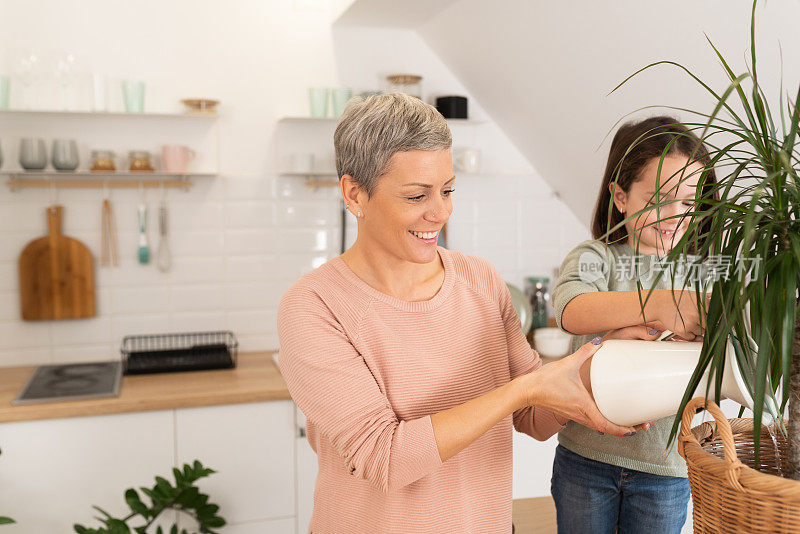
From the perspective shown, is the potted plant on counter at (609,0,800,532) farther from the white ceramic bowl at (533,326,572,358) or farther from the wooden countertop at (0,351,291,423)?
the white ceramic bowl at (533,326,572,358)

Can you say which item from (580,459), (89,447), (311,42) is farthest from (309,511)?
(311,42)

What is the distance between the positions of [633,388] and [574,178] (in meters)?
2.15

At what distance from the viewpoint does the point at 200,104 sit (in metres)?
2.76

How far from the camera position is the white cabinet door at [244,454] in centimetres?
240

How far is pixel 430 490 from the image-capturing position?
122cm

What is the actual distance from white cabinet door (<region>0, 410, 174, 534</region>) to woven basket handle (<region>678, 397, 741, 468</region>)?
1.88 meters

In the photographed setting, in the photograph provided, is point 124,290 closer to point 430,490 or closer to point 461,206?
point 461,206

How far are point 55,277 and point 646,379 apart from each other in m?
2.41

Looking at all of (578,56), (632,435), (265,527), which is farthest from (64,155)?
(632,435)

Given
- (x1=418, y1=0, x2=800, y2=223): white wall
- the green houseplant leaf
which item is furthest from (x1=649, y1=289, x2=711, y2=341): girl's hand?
the green houseplant leaf

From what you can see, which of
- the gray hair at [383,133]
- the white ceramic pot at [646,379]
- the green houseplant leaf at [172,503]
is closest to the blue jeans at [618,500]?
the white ceramic pot at [646,379]

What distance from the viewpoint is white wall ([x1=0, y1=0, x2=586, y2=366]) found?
272cm

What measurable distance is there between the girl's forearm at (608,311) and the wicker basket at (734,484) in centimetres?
22

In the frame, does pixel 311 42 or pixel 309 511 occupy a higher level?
pixel 311 42
